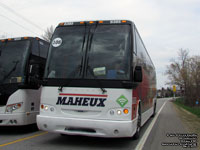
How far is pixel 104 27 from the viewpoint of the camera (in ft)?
22.2

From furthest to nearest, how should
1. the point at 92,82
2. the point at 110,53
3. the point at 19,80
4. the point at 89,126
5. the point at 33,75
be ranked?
the point at 33,75, the point at 19,80, the point at 110,53, the point at 92,82, the point at 89,126

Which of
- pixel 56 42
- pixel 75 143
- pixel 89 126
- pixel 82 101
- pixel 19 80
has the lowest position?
pixel 75 143

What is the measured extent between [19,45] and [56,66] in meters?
2.57

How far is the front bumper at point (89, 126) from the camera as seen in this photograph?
5.79 metres

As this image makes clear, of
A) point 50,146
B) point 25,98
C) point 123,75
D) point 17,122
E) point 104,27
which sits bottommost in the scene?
point 50,146

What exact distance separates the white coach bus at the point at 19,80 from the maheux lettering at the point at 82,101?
6.78ft

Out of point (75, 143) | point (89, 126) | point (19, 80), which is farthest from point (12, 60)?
point (89, 126)

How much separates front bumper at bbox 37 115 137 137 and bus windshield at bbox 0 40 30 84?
241 centimetres

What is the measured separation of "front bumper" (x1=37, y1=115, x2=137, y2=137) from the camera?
5.79 m

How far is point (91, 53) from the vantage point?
647 centimetres

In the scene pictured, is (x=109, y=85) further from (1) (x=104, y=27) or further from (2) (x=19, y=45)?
(2) (x=19, y=45)

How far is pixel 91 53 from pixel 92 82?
33.1 inches

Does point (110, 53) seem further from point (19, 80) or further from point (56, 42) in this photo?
point (19, 80)

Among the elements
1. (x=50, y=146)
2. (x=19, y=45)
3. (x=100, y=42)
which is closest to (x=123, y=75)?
(x=100, y=42)
